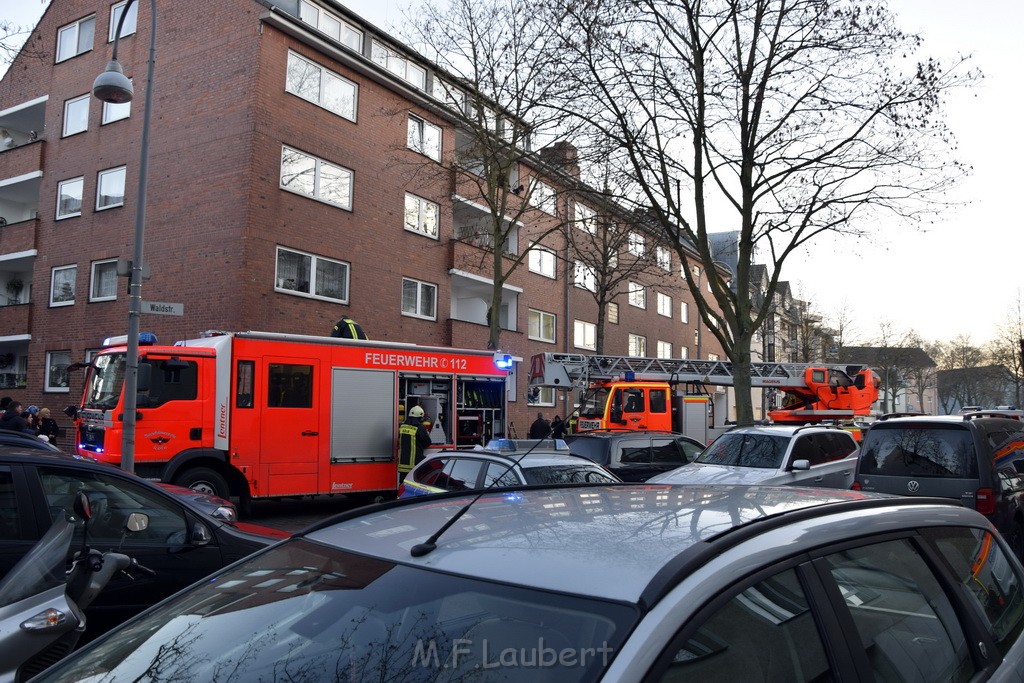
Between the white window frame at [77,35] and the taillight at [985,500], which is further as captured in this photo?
the white window frame at [77,35]

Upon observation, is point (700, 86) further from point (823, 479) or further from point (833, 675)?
point (833, 675)

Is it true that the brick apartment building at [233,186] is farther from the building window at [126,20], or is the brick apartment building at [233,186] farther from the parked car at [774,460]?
the parked car at [774,460]

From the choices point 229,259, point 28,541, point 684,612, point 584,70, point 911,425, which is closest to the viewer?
point 684,612

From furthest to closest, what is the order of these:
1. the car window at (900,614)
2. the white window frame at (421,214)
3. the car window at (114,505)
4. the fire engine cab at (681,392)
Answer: the white window frame at (421,214) → the fire engine cab at (681,392) → the car window at (114,505) → the car window at (900,614)

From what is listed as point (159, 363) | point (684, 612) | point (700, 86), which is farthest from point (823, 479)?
point (684, 612)

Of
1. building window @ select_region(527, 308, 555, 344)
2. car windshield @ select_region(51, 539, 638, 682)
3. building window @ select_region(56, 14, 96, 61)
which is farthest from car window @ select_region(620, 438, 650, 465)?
building window @ select_region(56, 14, 96, 61)

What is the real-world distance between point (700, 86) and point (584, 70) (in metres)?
2.57

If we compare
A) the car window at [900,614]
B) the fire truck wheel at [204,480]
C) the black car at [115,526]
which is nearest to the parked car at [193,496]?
the black car at [115,526]

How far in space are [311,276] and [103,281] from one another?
6.65m

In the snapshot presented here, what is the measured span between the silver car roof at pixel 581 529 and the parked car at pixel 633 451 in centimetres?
1019

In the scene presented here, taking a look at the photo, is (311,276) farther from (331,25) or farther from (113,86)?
(113,86)

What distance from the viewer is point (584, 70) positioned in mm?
16719

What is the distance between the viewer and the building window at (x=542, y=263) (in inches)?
1204

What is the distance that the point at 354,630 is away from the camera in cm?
188
